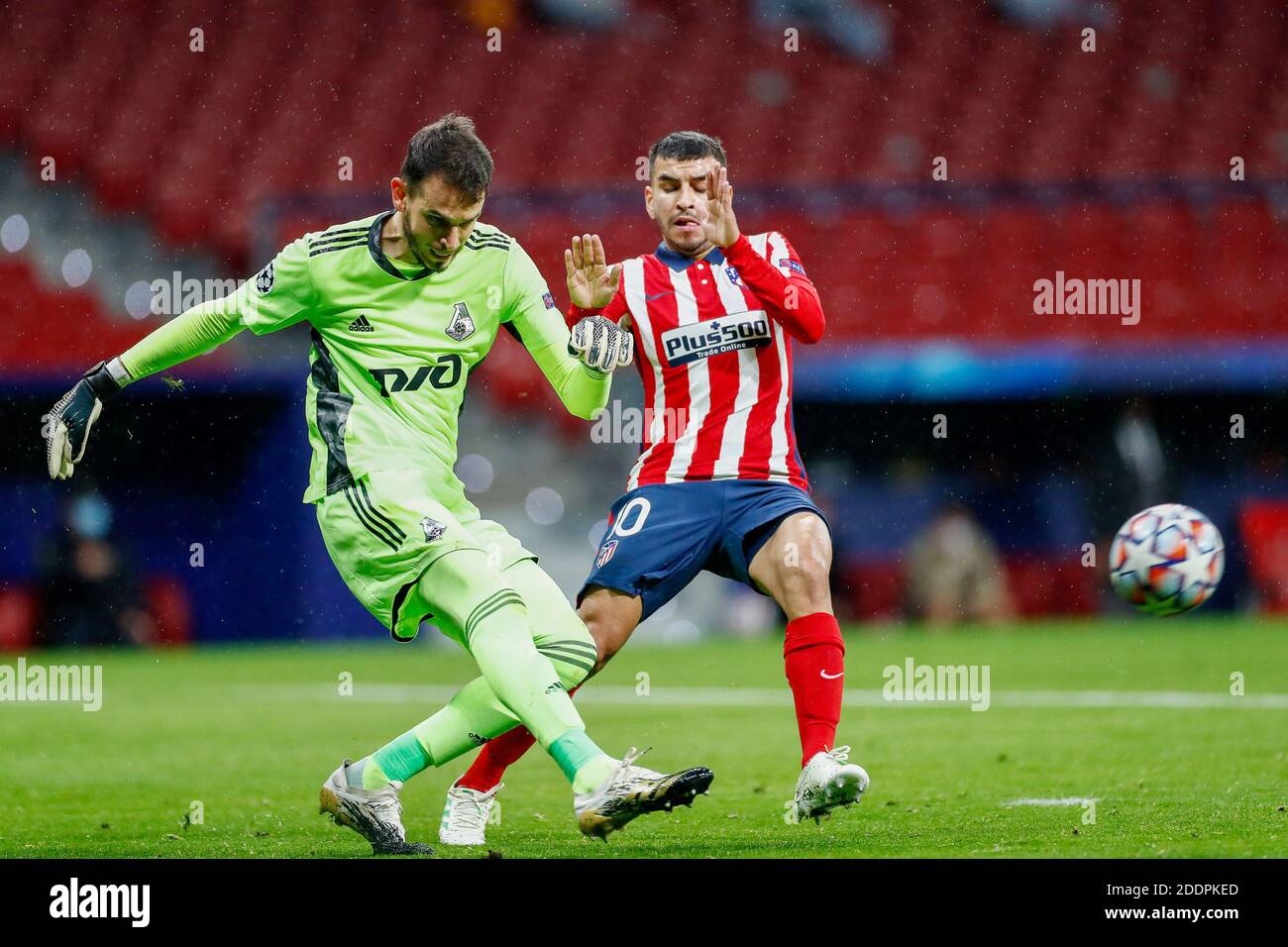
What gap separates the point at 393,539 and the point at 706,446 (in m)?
1.36

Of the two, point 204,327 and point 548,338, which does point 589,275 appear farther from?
point 204,327

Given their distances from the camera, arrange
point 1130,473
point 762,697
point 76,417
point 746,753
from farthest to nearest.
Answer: point 1130,473, point 762,697, point 746,753, point 76,417

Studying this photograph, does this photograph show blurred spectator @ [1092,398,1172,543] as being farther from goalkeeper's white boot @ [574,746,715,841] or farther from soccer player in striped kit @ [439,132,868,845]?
goalkeeper's white boot @ [574,746,715,841]

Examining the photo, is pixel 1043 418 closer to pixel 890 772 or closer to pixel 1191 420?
pixel 1191 420

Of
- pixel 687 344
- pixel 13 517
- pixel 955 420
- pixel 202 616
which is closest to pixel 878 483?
pixel 955 420

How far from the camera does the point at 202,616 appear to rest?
679 inches

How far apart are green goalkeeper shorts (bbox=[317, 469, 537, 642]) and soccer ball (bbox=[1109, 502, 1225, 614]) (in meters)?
2.55

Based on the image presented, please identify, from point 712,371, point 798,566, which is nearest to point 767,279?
point 712,371

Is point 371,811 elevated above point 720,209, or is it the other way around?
point 720,209

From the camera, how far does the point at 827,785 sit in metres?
4.95

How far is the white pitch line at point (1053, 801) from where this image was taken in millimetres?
5902

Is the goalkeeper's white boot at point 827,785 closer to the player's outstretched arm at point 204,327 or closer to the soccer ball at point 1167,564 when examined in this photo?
the soccer ball at point 1167,564

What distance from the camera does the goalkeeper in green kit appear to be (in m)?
4.89

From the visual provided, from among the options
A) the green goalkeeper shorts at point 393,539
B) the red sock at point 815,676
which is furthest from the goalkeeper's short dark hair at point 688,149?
the red sock at point 815,676
